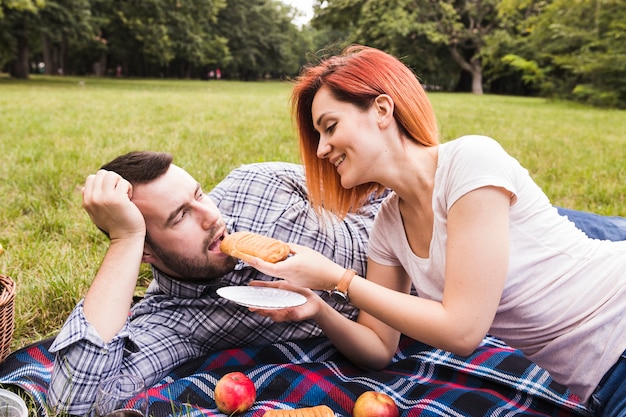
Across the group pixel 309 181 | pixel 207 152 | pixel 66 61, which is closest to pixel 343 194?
pixel 309 181

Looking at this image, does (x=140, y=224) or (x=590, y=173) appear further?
(x=590, y=173)

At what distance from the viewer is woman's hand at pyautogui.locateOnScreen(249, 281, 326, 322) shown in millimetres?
2566

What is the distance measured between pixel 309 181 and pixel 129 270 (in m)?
0.95

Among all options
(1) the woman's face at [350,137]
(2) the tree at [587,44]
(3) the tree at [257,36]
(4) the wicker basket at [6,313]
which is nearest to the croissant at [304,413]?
(1) the woman's face at [350,137]

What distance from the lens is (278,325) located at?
312 cm

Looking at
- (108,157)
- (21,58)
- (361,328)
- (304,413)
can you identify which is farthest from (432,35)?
(304,413)

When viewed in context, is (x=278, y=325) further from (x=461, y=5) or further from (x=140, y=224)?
(x=461, y=5)

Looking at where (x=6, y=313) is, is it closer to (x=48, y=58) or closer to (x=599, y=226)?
(x=599, y=226)

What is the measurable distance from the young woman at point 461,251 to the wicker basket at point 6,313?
123cm

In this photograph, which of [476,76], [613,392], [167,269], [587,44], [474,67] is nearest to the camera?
[613,392]

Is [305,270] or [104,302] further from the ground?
[305,270]

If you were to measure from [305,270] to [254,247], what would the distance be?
33 centimetres

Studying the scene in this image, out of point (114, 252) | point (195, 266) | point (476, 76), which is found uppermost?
point (476, 76)

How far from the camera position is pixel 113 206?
2.60 meters
